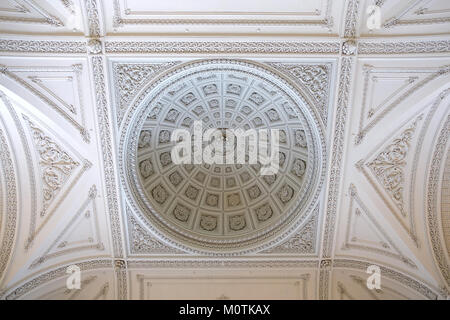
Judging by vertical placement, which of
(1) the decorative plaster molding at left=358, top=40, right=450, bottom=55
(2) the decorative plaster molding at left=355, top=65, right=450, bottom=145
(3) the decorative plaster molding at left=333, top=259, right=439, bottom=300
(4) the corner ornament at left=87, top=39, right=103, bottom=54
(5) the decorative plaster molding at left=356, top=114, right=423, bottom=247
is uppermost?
(4) the corner ornament at left=87, top=39, right=103, bottom=54

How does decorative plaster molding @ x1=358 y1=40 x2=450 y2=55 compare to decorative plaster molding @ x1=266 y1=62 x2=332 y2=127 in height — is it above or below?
above

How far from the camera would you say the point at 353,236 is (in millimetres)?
12570

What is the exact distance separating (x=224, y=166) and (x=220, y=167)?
0.12m

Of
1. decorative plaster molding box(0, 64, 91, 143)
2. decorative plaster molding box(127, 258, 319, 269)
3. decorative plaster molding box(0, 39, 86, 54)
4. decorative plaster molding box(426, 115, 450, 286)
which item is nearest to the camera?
decorative plaster molding box(0, 39, 86, 54)

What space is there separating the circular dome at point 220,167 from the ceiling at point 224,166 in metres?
0.04

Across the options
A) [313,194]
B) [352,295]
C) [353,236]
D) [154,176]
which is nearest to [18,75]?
[154,176]

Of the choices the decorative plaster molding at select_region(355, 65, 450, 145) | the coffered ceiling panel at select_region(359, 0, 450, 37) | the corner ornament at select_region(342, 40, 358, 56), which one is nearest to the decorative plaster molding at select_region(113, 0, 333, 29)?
the corner ornament at select_region(342, 40, 358, 56)

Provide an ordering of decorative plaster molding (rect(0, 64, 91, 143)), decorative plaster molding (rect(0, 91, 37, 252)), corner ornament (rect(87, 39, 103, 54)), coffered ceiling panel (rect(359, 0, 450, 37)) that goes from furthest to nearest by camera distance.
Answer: decorative plaster molding (rect(0, 91, 37, 252))
decorative plaster molding (rect(0, 64, 91, 143))
corner ornament (rect(87, 39, 103, 54))
coffered ceiling panel (rect(359, 0, 450, 37))

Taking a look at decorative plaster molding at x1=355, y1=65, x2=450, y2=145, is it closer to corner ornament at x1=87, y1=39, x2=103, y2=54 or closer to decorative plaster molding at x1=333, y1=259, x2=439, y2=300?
decorative plaster molding at x1=333, y1=259, x2=439, y2=300

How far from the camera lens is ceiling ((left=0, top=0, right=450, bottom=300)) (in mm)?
10469

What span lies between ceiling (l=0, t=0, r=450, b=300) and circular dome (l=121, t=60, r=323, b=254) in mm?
41

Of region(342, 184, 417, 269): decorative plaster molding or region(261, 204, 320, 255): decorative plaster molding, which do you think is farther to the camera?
region(261, 204, 320, 255): decorative plaster molding

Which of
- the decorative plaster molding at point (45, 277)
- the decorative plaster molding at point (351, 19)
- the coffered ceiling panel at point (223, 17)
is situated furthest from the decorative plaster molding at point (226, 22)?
the decorative plaster molding at point (45, 277)

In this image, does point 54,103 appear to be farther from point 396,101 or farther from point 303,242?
point 396,101
